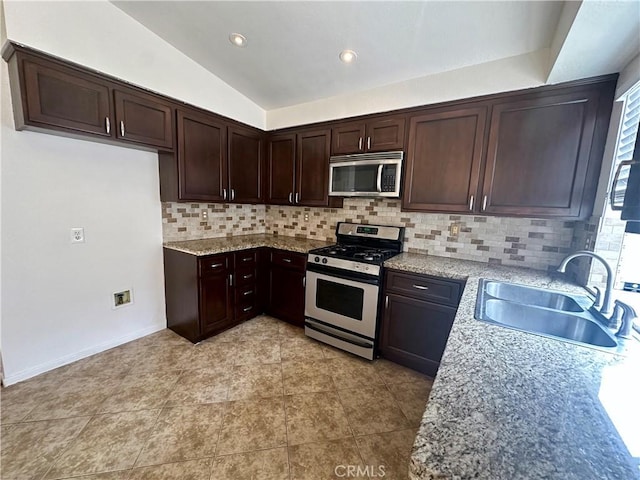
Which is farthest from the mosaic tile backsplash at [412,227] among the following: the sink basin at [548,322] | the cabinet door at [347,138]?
the sink basin at [548,322]

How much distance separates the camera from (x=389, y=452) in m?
1.56

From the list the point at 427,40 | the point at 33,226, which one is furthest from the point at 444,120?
the point at 33,226

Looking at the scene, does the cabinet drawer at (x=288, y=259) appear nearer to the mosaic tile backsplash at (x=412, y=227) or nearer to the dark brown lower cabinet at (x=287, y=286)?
the dark brown lower cabinet at (x=287, y=286)

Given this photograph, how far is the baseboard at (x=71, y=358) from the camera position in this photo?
200cm

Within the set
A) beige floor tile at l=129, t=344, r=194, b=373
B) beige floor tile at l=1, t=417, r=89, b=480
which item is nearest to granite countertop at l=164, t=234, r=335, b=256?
beige floor tile at l=129, t=344, r=194, b=373

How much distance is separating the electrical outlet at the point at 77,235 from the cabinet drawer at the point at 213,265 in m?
0.95

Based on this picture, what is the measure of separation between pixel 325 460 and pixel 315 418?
0.29m

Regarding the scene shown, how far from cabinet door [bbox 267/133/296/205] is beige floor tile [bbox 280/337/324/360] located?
1.60 m

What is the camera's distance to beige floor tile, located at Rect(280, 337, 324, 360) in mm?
2467

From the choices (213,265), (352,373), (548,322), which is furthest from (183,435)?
(548,322)

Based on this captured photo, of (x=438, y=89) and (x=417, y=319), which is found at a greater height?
(x=438, y=89)

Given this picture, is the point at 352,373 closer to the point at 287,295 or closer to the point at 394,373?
the point at 394,373

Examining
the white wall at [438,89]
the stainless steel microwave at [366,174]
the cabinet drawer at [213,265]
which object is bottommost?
the cabinet drawer at [213,265]

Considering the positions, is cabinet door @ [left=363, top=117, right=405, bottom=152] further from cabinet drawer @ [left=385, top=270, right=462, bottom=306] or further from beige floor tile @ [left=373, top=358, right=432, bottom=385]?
beige floor tile @ [left=373, top=358, right=432, bottom=385]
